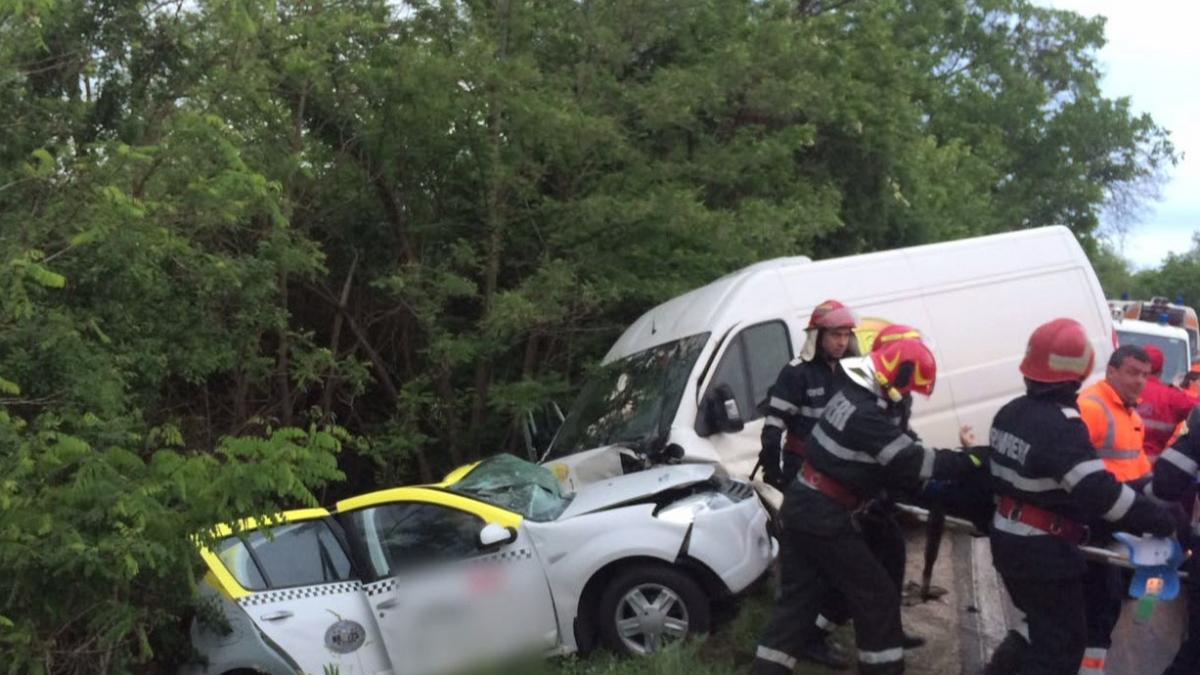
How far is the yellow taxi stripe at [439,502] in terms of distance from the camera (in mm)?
7148

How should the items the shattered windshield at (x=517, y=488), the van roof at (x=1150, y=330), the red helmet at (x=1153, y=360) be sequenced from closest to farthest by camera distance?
1. the red helmet at (x=1153, y=360)
2. the shattered windshield at (x=517, y=488)
3. the van roof at (x=1150, y=330)

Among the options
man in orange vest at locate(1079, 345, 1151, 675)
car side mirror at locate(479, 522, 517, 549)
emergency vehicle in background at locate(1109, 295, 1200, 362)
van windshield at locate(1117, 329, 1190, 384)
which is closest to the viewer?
man in orange vest at locate(1079, 345, 1151, 675)

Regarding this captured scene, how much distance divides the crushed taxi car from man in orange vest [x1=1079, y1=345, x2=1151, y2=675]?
1986mm

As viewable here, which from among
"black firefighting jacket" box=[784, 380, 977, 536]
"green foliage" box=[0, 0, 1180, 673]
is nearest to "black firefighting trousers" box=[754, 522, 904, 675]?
"black firefighting jacket" box=[784, 380, 977, 536]

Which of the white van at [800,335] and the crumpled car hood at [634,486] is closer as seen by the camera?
the crumpled car hood at [634,486]

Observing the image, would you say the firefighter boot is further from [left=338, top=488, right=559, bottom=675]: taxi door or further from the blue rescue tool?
[left=338, top=488, right=559, bottom=675]: taxi door

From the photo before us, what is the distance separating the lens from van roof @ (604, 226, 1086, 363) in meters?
8.83

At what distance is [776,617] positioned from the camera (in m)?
5.80

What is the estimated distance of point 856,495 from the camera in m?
5.61

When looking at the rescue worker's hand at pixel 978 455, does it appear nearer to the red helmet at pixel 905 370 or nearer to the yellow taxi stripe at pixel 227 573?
the red helmet at pixel 905 370

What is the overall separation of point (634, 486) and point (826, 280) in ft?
8.51

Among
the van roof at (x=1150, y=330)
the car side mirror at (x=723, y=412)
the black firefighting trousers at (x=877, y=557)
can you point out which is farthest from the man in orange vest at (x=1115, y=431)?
the van roof at (x=1150, y=330)

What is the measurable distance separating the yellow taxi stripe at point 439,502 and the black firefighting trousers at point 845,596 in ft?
6.14

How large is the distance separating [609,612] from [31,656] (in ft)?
9.49
